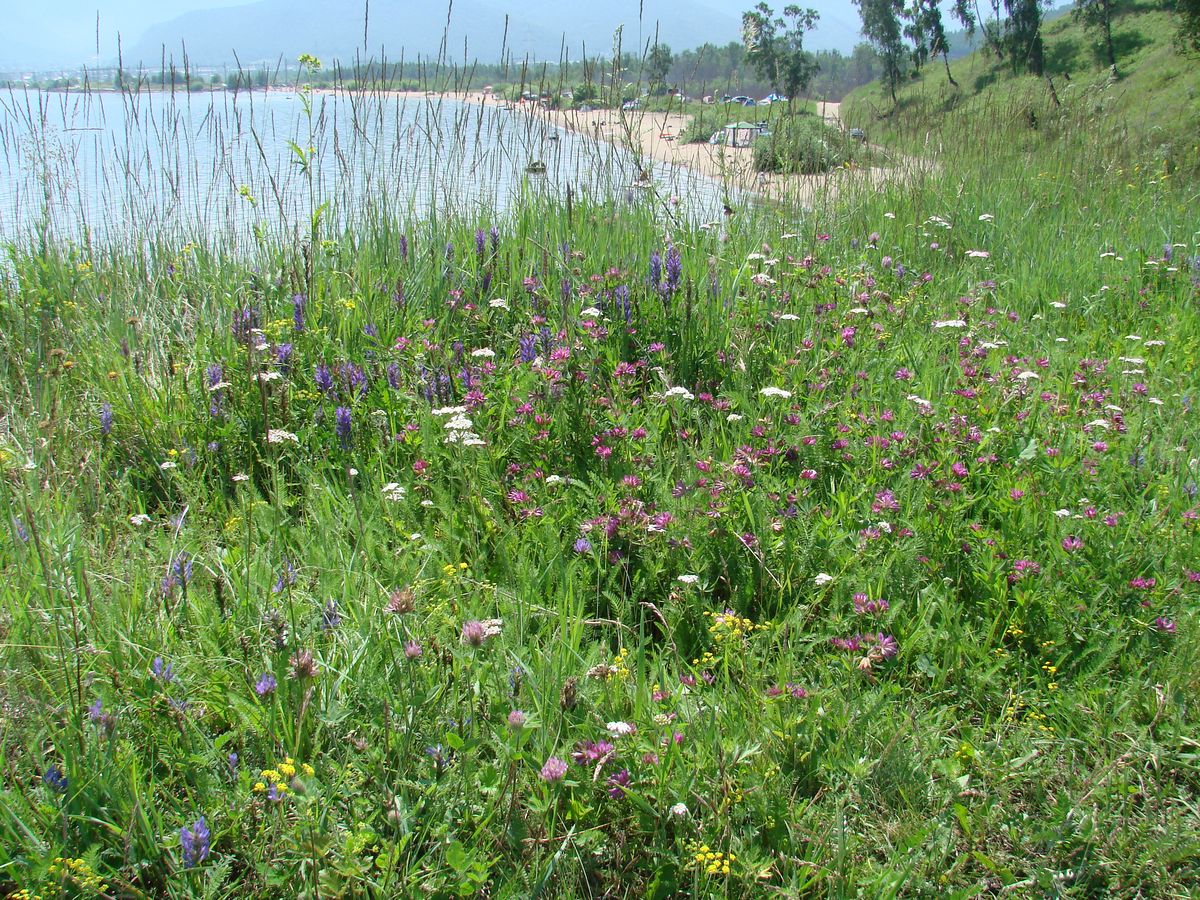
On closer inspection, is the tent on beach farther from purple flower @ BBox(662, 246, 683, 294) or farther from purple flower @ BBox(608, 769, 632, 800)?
purple flower @ BBox(608, 769, 632, 800)

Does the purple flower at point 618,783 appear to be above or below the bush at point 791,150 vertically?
below

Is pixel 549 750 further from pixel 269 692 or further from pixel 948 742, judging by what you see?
pixel 948 742

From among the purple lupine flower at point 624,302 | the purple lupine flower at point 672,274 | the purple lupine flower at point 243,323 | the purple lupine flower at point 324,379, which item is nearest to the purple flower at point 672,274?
the purple lupine flower at point 672,274

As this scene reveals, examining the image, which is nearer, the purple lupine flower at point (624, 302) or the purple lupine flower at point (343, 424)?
the purple lupine flower at point (343, 424)

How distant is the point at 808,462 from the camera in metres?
2.58

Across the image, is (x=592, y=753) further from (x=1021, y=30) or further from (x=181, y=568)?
(x=1021, y=30)

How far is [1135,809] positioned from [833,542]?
33.5 inches

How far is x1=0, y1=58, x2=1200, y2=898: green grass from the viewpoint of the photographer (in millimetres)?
1421

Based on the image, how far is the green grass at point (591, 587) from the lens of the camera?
1421 mm

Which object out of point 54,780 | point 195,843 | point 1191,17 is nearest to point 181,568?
point 54,780

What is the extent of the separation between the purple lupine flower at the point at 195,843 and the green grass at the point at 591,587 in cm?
1

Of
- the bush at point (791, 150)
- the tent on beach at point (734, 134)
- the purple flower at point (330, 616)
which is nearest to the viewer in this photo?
the purple flower at point (330, 616)

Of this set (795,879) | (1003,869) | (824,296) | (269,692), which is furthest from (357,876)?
(824,296)

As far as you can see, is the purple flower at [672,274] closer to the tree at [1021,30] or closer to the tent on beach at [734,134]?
the tent on beach at [734,134]
